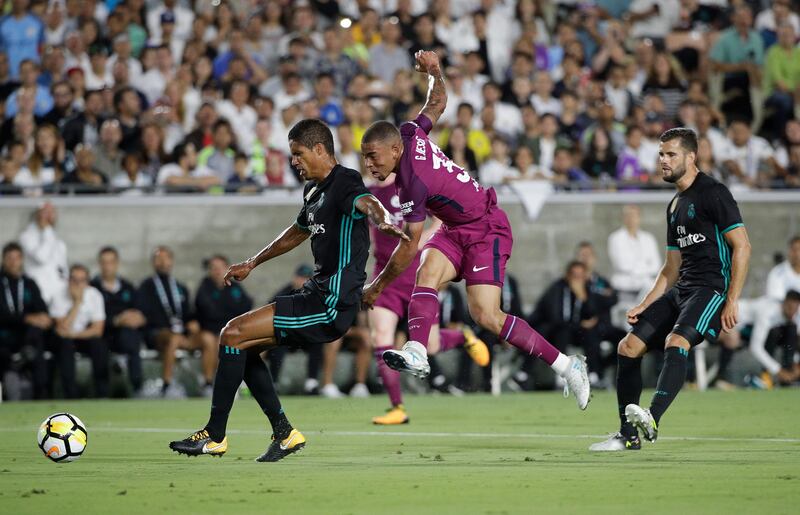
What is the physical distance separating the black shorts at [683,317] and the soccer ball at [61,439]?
408 centimetres

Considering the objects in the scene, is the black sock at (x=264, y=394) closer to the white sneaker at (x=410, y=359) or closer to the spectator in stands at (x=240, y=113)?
the white sneaker at (x=410, y=359)

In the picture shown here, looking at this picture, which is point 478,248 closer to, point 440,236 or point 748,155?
point 440,236

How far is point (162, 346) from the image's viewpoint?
18125 mm

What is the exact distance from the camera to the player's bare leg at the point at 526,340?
1005 centimetres

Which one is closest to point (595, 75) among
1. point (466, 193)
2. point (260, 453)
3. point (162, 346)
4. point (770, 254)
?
point (770, 254)

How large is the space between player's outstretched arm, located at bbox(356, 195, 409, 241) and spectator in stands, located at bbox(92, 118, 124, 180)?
433 inches

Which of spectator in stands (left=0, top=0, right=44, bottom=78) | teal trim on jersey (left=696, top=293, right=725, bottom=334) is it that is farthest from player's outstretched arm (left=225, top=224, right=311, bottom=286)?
spectator in stands (left=0, top=0, right=44, bottom=78)

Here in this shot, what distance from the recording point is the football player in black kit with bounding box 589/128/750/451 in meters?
9.57

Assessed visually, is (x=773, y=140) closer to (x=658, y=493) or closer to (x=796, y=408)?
(x=796, y=408)

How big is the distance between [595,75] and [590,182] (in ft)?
11.4

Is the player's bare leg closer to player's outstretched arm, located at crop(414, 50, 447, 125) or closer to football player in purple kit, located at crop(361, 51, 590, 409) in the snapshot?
football player in purple kit, located at crop(361, 51, 590, 409)

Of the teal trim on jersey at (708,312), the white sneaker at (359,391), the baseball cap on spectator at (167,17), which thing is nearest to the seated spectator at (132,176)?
the baseball cap on spectator at (167,17)

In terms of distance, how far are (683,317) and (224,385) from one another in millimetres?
3354

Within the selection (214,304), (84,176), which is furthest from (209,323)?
(84,176)
